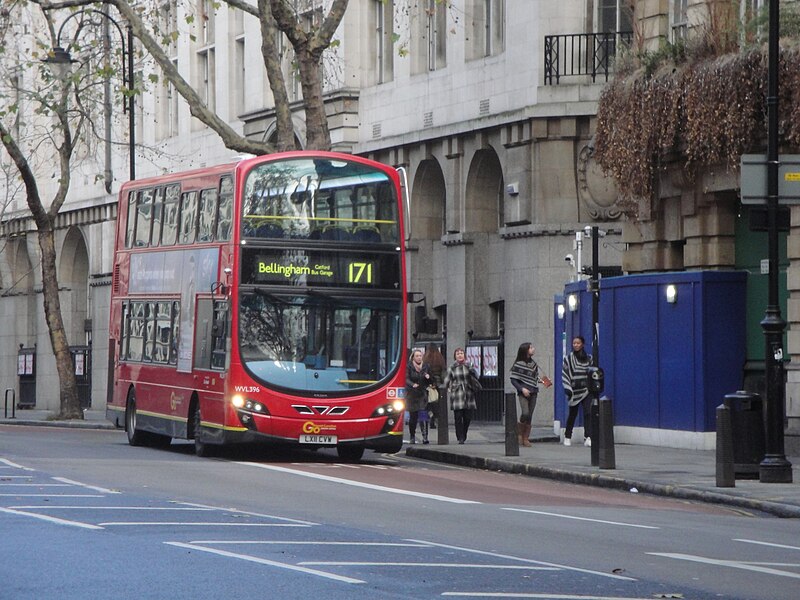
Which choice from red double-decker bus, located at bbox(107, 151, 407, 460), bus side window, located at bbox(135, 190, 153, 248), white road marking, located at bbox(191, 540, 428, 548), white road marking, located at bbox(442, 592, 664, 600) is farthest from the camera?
bus side window, located at bbox(135, 190, 153, 248)

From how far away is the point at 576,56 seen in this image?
36719mm

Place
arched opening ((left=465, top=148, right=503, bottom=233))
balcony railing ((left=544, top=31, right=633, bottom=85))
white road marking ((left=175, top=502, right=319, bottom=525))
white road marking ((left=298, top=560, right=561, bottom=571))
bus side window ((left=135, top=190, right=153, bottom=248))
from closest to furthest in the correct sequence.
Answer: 1. white road marking ((left=298, top=560, right=561, bottom=571))
2. white road marking ((left=175, top=502, right=319, bottom=525))
3. bus side window ((left=135, top=190, right=153, bottom=248))
4. balcony railing ((left=544, top=31, right=633, bottom=85))
5. arched opening ((left=465, top=148, right=503, bottom=233))

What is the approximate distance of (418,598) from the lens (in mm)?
10883

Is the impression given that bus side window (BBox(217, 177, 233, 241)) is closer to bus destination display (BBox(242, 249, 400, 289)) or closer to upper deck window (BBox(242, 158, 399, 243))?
upper deck window (BBox(242, 158, 399, 243))

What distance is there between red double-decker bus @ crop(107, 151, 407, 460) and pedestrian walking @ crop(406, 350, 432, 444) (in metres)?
4.17

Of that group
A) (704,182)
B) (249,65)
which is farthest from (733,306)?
(249,65)

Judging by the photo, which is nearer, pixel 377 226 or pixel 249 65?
pixel 377 226

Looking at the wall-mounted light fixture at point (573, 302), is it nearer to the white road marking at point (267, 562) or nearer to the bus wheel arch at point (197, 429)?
the bus wheel arch at point (197, 429)

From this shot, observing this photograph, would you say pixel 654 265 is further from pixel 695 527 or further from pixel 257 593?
pixel 257 593

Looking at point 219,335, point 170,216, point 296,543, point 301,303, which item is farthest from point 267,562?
point 170,216

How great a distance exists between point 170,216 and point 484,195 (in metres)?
11.6

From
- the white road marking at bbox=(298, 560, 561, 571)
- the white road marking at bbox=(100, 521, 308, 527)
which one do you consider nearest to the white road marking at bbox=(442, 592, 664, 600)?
the white road marking at bbox=(298, 560, 561, 571)

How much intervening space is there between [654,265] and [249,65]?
2176 cm

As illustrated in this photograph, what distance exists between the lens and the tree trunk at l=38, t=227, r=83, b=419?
1925 inches
